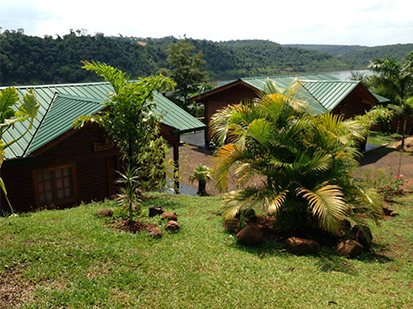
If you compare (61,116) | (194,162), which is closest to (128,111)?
(61,116)

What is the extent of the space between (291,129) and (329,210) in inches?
77.7

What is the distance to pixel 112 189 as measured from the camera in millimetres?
12250

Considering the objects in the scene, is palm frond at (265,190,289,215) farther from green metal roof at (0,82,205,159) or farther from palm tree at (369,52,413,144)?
palm tree at (369,52,413,144)

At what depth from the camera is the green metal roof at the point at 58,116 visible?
9742 mm

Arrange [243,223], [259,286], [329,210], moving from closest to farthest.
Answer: [259,286] → [329,210] → [243,223]

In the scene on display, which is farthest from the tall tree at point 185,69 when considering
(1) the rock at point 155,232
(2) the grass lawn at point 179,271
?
(2) the grass lawn at point 179,271

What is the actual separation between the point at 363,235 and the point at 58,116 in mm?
8868

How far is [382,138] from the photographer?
25031mm

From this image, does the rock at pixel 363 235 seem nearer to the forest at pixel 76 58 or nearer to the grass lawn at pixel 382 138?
the grass lawn at pixel 382 138

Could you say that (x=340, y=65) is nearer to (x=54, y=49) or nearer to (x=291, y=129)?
(x=54, y=49)

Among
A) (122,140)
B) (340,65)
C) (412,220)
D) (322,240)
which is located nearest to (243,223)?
(322,240)

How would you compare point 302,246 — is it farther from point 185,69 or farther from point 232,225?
point 185,69

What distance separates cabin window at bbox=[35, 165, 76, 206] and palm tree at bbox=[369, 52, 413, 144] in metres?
21.9

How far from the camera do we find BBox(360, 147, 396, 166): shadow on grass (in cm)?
1898
